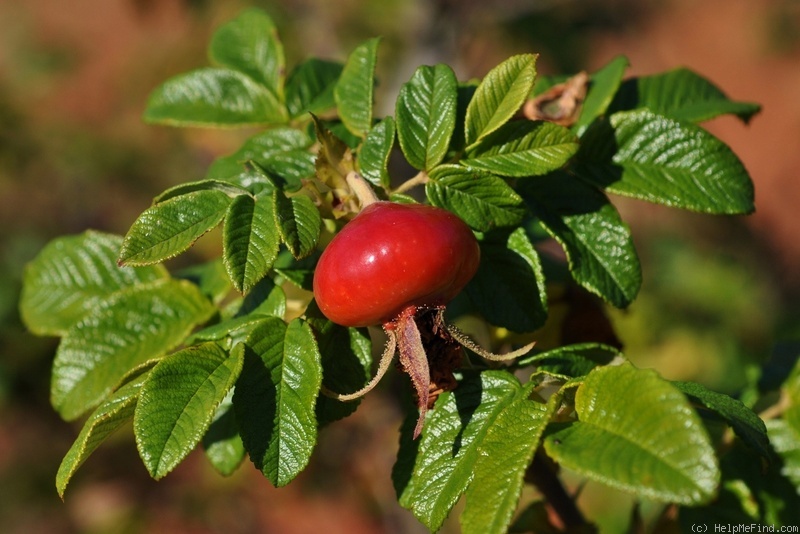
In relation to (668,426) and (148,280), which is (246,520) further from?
(668,426)

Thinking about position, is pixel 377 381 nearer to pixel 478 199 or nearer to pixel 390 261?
pixel 390 261

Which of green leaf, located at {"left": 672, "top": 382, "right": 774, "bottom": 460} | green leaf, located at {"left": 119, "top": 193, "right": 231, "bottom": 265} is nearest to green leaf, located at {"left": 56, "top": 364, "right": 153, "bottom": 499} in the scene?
green leaf, located at {"left": 119, "top": 193, "right": 231, "bottom": 265}

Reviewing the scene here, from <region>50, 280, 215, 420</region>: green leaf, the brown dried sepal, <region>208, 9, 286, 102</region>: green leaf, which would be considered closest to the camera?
<region>50, 280, 215, 420</region>: green leaf

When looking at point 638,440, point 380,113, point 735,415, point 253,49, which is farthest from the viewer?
point 380,113

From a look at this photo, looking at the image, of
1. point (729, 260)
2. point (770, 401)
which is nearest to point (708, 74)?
point (729, 260)

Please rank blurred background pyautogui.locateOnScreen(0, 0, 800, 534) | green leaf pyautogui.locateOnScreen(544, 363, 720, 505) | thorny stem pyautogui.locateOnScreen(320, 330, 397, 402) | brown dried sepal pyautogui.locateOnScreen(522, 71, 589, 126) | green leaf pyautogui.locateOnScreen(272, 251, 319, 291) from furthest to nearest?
blurred background pyautogui.locateOnScreen(0, 0, 800, 534) → brown dried sepal pyautogui.locateOnScreen(522, 71, 589, 126) → green leaf pyautogui.locateOnScreen(272, 251, 319, 291) → thorny stem pyautogui.locateOnScreen(320, 330, 397, 402) → green leaf pyautogui.locateOnScreen(544, 363, 720, 505)

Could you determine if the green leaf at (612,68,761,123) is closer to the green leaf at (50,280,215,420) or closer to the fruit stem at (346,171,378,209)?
the fruit stem at (346,171,378,209)

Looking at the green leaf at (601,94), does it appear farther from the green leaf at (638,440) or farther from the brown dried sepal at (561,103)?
the green leaf at (638,440)

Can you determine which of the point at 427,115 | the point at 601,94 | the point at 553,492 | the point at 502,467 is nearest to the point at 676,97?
the point at 601,94
